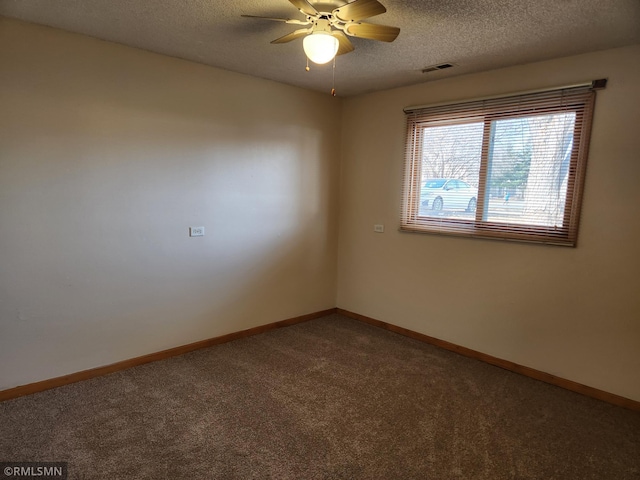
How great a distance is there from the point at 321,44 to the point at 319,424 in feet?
7.64

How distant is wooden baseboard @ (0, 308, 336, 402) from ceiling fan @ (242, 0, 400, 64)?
2755 mm

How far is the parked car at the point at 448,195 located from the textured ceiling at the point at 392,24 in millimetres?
1020

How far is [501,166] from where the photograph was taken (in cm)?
329

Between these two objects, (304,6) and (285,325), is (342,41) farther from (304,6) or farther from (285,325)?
(285,325)

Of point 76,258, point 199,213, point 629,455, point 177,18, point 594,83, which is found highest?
point 177,18

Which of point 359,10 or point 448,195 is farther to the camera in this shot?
point 448,195

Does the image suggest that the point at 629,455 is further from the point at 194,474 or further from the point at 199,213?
the point at 199,213

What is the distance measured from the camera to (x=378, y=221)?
429 cm

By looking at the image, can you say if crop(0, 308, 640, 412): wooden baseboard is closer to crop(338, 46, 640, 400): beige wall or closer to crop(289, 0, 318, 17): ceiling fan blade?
crop(338, 46, 640, 400): beige wall

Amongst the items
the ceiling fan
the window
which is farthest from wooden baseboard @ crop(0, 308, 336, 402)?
the ceiling fan

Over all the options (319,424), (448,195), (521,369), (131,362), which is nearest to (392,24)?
(448,195)

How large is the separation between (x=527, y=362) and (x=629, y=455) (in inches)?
39.7

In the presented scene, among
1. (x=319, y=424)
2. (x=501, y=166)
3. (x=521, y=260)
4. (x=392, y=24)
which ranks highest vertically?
(x=392, y=24)

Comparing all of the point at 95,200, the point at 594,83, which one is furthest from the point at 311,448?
the point at 594,83
